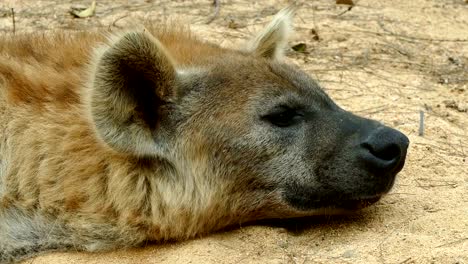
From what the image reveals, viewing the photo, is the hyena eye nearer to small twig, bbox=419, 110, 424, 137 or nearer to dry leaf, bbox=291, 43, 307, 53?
small twig, bbox=419, 110, 424, 137

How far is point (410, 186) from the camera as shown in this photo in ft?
13.5

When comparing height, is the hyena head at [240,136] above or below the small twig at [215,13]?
above

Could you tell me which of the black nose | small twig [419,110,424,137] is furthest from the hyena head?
small twig [419,110,424,137]

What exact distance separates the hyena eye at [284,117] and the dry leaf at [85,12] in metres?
3.41

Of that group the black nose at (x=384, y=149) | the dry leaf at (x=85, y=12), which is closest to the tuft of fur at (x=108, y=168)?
the black nose at (x=384, y=149)

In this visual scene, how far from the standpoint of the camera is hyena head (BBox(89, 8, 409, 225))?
3.45 meters

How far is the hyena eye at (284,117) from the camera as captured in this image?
361 centimetres

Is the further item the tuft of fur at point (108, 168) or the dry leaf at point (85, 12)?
the dry leaf at point (85, 12)

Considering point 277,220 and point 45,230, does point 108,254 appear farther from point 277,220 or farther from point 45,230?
point 277,220

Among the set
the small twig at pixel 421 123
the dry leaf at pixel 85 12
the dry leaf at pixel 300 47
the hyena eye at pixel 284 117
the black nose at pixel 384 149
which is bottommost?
the small twig at pixel 421 123

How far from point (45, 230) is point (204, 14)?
3.66 metres

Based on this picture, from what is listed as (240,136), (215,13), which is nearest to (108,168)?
(240,136)

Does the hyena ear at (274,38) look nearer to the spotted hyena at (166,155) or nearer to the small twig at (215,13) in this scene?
the spotted hyena at (166,155)

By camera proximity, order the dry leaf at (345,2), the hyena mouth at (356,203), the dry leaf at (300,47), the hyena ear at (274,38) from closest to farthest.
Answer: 1. the hyena mouth at (356,203)
2. the hyena ear at (274,38)
3. the dry leaf at (300,47)
4. the dry leaf at (345,2)
